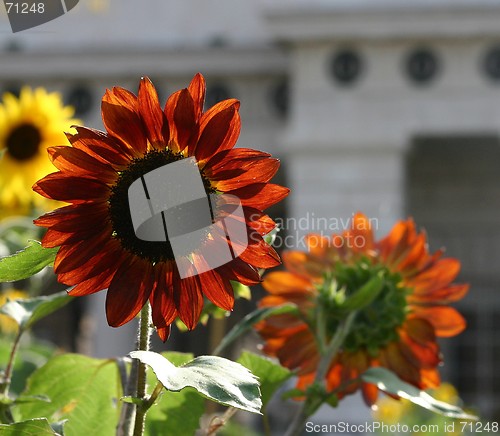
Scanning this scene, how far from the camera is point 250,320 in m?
0.55

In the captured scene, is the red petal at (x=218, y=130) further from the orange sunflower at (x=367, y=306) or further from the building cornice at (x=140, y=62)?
the building cornice at (x=140, y=62)

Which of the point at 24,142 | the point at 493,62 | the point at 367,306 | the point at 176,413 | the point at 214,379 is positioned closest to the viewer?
the point at 214,379

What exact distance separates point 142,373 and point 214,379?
1.5 inches

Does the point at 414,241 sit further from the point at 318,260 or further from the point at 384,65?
the point at 384,65

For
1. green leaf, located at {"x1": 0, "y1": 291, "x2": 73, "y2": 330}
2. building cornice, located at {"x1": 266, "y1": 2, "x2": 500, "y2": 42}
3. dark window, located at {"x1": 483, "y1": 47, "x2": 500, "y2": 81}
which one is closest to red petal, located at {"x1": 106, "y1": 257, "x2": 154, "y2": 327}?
green leaf, located at {"x1": 0, "y1": 291, "x2": 73, "y2": 330}

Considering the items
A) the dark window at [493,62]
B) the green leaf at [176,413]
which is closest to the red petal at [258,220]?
the green leaf at [176,413]

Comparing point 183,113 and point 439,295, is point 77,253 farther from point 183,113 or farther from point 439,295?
point 439,295

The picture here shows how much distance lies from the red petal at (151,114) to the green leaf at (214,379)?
0.08 m

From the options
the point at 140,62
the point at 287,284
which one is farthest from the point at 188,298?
the point at 140,62

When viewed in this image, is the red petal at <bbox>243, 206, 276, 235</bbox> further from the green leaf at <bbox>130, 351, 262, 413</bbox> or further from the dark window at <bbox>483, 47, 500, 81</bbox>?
the dark window at <bbox>483, 47, 500, 81</bbox>

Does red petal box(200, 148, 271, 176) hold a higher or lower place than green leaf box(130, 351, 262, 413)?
higher

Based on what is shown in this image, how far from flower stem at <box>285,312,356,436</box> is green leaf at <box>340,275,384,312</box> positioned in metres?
0.01

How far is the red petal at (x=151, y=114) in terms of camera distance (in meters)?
0.40

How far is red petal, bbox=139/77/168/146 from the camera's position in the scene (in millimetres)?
398
